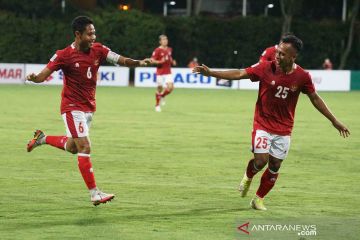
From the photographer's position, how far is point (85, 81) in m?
11.0

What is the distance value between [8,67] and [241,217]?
37714 mm

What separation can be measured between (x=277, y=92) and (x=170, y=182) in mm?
2771

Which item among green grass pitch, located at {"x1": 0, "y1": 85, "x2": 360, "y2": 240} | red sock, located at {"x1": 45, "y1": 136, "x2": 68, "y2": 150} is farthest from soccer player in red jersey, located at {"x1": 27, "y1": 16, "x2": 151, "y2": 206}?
green grass pitch, located at {"x1": 0, "y1": 85, "x2": 360, "y2": 240}

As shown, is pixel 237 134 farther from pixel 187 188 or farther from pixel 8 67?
pixel 8 67

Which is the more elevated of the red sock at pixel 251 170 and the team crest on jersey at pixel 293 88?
the team crest on jersey at pixel 293 88

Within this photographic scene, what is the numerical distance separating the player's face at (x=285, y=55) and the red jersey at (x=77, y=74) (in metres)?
2.33

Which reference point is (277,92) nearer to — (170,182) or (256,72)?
(256,72)

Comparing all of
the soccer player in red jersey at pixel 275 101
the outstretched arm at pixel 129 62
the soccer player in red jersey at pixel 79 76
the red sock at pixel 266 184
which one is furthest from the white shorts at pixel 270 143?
the soccer player in red jersey at pixel 79 76

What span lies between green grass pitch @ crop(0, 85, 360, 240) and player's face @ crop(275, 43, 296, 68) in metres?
1.73

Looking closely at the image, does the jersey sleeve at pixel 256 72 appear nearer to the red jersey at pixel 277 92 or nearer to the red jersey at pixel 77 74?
Answer: the red jersey at pixel 277 92

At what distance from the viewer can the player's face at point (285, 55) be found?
33.5ft

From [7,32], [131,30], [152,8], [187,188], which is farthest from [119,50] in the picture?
[187,188]

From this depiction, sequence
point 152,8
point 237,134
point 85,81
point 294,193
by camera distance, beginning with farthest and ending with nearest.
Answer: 1. point 152,8
2. point 237,134
3. point 294,193
4. point 85,81

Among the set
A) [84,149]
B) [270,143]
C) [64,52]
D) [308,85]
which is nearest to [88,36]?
[64,52]
